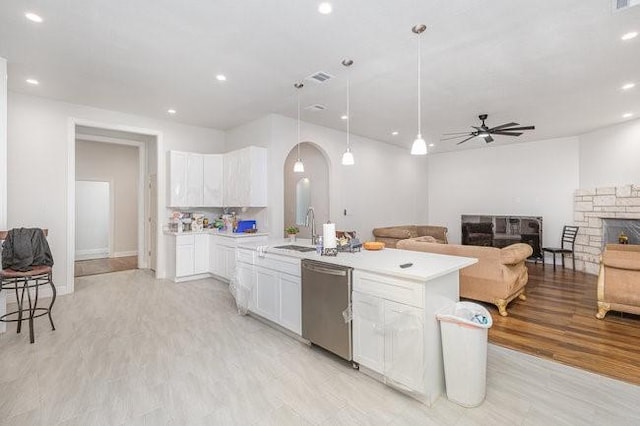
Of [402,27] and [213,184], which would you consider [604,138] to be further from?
[213,184]

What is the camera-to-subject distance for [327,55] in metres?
3.30

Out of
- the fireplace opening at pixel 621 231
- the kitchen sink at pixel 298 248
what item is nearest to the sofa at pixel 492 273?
the kitchen sink at pixel 298 248

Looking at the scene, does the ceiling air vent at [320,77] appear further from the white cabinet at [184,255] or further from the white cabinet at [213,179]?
the white cabinet at [184,255]

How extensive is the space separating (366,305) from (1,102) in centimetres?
440

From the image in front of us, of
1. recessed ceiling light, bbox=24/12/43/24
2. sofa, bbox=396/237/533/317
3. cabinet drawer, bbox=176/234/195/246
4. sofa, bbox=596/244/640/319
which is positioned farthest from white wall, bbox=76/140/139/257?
sofa, bbox=596/244/640/319

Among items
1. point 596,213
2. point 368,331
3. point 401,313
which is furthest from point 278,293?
point 596,213

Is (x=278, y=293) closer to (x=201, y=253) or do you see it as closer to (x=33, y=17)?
(x=201, y=253)

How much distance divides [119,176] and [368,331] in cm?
842

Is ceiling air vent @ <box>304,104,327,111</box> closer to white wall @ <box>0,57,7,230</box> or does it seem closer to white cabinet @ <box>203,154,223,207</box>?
white cabinet @ <box>203,154,223,207</box>

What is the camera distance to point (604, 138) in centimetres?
618

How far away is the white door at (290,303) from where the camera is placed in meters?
2.98

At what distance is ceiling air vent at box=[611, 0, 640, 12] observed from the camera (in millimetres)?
2193

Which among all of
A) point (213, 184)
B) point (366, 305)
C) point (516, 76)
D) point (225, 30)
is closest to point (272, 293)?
point (366, 305)

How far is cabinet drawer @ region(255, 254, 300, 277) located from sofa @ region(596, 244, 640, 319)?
374cm
